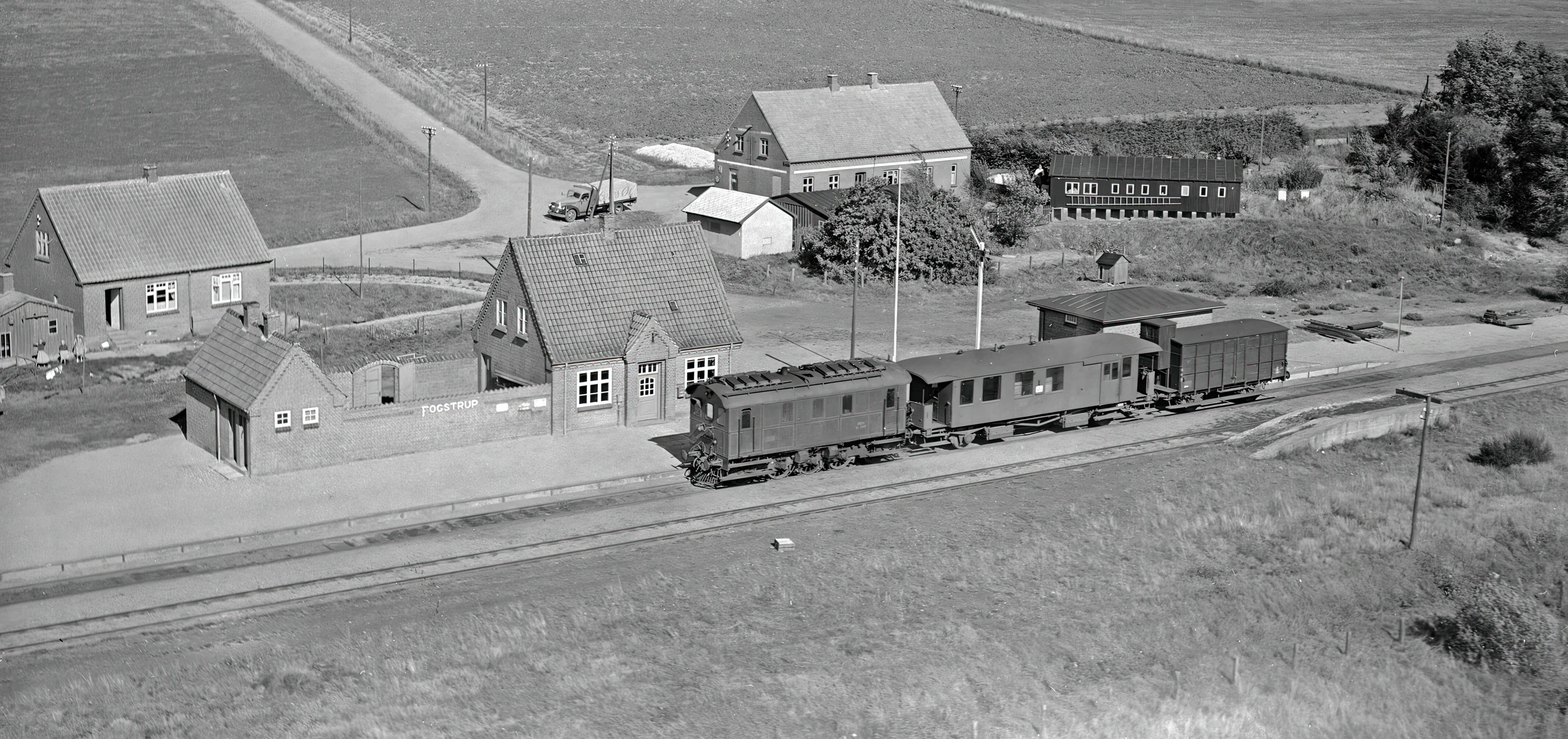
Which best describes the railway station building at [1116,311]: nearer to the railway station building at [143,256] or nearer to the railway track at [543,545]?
the railway track at [543,545]

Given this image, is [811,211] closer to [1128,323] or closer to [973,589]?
[1128,323]

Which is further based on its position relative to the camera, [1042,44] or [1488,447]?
[1042,44]

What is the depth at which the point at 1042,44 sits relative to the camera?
6521 inches

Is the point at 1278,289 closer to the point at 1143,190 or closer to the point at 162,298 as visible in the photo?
the point at 1143,190

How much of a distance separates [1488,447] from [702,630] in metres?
32.2

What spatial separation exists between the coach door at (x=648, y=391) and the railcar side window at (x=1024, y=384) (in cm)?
1267

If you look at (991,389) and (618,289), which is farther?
(618,289)

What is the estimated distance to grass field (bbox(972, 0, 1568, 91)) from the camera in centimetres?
16138

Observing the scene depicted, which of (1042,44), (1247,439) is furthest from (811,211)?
(1042,44)

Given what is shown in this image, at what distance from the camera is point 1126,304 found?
208 feet

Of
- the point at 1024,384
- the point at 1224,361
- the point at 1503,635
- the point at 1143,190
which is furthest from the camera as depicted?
the point at 1143,190

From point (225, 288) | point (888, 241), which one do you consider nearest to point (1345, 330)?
point (888, 241)

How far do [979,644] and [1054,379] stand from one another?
1817 centimetres

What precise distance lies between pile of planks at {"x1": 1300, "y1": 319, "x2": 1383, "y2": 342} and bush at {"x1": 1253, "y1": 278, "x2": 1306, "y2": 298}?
6826mm
